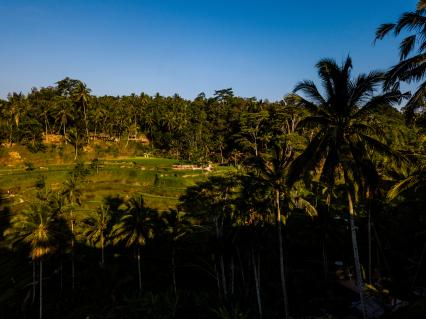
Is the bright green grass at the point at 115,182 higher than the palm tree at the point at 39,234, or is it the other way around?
the bright green grass at the point at 115,182

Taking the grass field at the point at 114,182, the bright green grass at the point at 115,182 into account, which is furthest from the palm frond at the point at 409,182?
the grass field at the point at 114,182

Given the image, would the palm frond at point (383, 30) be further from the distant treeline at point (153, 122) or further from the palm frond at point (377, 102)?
the distant treeline at point (153, 122)

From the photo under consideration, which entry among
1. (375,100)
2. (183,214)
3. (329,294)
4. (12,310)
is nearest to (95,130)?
(183,214)

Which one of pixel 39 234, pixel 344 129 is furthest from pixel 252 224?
pixel 39 234

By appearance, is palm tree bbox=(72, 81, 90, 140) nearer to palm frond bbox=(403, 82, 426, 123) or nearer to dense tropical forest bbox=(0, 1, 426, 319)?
dense tropical forest bbox=(0, 1, 426, 319)

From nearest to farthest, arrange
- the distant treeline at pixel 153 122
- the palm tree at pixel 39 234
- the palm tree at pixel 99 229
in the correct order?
the palm tree at pixel 39 234 < the palm tree at pixel 99 229 < the distant treeline at pixel 153 122

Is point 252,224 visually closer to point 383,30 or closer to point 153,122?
point 383,30
